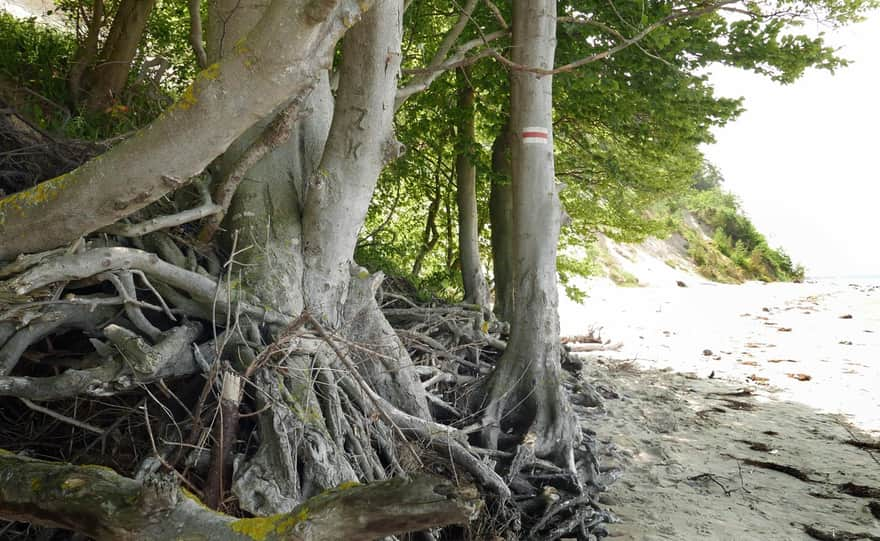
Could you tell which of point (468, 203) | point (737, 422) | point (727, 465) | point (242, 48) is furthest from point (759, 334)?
point (242, 48)

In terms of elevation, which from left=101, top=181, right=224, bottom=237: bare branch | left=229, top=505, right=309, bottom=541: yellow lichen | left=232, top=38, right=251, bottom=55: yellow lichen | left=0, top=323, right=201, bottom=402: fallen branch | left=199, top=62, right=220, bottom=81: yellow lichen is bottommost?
left=229, top=505, right=309, bottom=541: yellow lichen

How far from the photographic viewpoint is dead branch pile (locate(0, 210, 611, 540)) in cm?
333

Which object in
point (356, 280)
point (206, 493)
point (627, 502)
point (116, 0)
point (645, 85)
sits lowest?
point (627, 502)

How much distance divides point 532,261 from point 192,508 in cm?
393

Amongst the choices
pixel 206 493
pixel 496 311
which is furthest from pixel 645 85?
pixel 206 493

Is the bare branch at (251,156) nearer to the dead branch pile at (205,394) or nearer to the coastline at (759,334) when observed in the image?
the dead branch pile at (205,394)

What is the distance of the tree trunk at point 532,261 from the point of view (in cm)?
545

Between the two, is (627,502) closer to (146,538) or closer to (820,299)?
(146,538)

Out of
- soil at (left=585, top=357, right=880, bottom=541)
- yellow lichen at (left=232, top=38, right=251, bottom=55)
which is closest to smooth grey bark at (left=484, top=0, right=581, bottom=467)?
soil at (left=585, top=357, right=880, bottom=541)

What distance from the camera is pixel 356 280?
4.81 metres

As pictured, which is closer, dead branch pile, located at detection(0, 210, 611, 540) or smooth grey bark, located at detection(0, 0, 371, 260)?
smooth grey bark, located at detection(0, 0, 371, 260)

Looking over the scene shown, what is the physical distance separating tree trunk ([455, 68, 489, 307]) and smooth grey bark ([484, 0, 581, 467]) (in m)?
2.52

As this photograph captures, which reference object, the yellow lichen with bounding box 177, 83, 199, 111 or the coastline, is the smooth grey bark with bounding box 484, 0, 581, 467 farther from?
the coastline

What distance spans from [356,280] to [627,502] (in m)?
2.70
